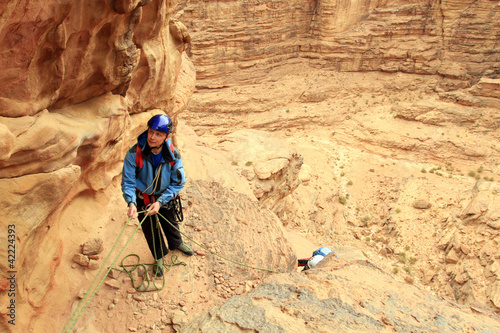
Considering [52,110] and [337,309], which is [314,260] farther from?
[52,110]

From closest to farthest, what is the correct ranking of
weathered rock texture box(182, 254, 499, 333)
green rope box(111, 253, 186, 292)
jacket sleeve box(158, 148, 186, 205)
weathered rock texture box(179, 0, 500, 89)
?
weathered rock texture box(182, 254, 499, 333) → jacket sleeve box(158, 148, 186, 205) → green rope box(111, 253, 186, 292) → weathered rock texture box(179, 0, 500, 89)

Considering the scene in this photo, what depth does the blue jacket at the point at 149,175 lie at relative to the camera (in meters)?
3.58

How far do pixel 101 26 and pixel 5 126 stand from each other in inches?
59.1

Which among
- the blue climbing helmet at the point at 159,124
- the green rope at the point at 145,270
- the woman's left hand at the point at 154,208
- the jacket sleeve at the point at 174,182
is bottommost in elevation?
the green rope at the point at 145,270

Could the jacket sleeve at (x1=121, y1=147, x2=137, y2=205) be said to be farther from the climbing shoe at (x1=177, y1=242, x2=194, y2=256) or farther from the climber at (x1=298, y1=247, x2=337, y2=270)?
the climber at (x1=298, y1=247, x2=337, y2=270)

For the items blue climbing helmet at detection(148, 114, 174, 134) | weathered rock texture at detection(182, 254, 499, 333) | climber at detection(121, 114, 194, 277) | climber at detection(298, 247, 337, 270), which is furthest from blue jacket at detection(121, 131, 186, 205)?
climber at detection(298, 247, 337, 270)

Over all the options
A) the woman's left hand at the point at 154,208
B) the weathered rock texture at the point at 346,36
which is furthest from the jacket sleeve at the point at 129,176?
the weathered rock texture at the point at 346,36

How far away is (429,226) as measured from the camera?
421 inches

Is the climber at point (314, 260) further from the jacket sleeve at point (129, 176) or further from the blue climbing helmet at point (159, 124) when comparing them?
the blue climbing helmet at point (159, 124)

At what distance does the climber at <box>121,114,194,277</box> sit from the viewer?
3.48 metres

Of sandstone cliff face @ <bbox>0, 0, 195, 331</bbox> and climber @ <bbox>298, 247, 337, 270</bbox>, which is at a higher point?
sandstone cliff face @ <bbox>0, 0, 195, 331</bbox>

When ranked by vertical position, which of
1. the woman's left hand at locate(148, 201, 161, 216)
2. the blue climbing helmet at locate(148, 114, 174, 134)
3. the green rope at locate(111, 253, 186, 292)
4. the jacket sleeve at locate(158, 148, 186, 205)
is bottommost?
the green rope at locate(111, 253, 186, 292)

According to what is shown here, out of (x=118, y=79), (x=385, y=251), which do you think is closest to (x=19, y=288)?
(x=118, y=79)

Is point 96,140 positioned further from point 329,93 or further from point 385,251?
point 329,93
